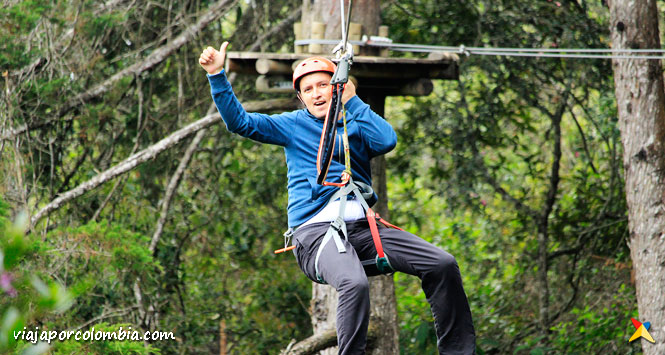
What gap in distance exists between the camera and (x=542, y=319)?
7.66 metres

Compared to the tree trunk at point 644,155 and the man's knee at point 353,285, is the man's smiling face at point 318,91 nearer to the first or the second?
the man's knee at point 353,285

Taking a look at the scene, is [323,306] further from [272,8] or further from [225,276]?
[272,8]

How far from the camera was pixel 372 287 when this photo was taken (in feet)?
19.2

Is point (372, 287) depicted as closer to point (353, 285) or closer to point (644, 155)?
point (644, 155)

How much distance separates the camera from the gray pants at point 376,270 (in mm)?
3070

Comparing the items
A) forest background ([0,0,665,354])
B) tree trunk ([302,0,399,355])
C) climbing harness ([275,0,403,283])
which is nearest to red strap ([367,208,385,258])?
climbing harness ([275,0,403,283])

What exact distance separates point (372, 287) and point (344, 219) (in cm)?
253

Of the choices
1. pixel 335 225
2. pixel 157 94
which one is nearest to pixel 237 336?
pixel 157 94

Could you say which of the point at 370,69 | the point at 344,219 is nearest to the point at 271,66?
the point at 370,69

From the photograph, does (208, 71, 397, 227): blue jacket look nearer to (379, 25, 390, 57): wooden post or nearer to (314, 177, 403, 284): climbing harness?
(314, 177, 403, 284): climbing harness

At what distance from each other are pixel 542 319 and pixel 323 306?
2879 millimetres

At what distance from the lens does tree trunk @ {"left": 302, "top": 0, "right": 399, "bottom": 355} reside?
5.66 m

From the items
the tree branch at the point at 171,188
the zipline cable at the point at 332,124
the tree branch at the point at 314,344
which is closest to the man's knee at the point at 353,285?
the zipline cable at the point at 332,124

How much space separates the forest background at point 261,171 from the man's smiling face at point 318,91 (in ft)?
10.7
